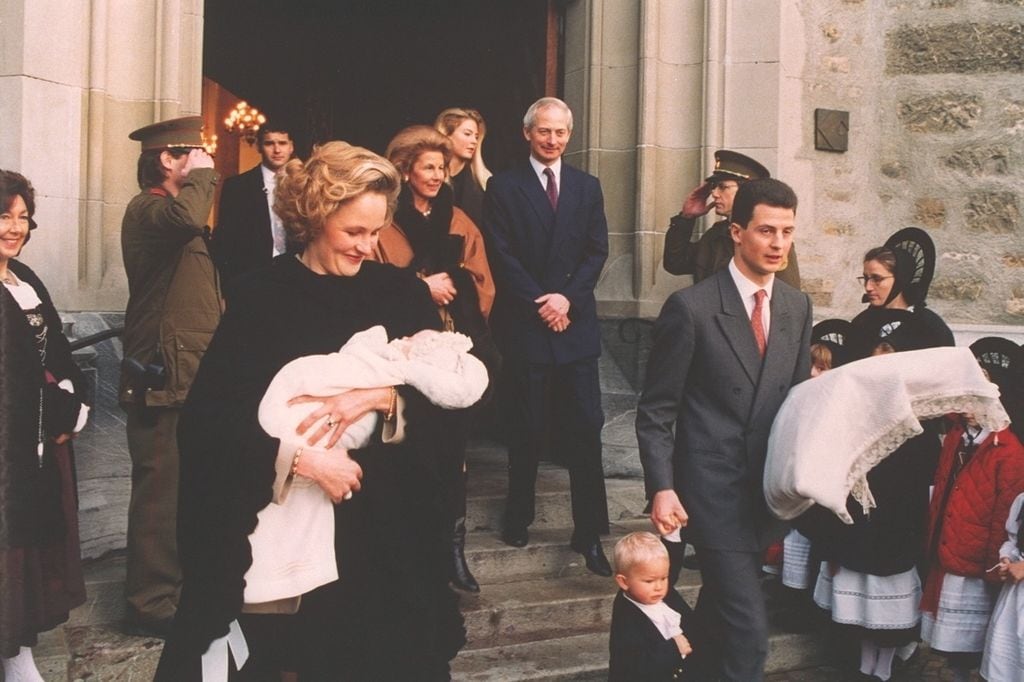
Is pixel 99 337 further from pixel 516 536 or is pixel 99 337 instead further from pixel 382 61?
pixel 382 61

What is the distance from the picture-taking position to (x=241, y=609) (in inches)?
111

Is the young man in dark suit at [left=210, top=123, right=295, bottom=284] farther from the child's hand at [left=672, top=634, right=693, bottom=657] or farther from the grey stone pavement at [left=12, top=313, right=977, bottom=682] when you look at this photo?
the child's hand at [left=672, top=634, right=693, bottom=657]

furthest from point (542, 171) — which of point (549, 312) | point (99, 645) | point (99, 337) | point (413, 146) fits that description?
point (99, 645)

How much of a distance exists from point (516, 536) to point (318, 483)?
2.85 meters

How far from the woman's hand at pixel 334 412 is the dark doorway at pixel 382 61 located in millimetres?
4893

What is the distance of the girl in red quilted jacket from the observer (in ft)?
15.1

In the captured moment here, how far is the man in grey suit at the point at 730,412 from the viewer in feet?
12.0

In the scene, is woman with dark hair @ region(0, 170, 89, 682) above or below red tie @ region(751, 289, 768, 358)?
below

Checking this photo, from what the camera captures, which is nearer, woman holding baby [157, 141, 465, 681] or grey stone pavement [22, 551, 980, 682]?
woman holding baby [157, 141, 465, 681]

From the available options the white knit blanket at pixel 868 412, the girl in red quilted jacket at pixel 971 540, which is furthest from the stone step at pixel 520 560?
the white knit blanket at pixel 868 412

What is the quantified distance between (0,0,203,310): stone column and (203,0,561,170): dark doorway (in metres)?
2.38

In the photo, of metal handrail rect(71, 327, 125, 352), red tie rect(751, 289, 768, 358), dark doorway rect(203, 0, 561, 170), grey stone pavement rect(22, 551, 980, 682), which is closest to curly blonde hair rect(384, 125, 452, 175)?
metal handrail rect(71, 327, 125, 352)

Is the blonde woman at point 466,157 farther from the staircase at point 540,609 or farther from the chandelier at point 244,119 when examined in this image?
the chandelier at point 244,119

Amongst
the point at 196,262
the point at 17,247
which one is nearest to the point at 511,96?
the point at 196,262
